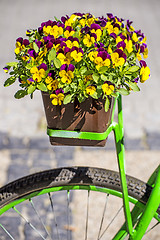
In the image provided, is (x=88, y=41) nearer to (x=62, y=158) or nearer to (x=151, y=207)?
(x=151, y=207)

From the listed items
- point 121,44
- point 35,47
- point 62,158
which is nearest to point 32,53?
point 35,47

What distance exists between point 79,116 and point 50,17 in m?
7.41

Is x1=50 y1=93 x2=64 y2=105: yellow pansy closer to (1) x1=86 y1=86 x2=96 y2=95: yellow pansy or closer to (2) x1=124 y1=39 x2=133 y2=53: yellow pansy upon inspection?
(1) x1=86 y1=86 x2=96 y2=95: yellow pansy

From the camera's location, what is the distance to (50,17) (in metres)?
8.66

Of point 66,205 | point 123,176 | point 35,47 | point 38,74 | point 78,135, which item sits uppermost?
point 35,47

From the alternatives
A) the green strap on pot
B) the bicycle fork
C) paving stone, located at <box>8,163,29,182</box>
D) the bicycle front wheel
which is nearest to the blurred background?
paving stone, located at <box>8,163,29,182</box>

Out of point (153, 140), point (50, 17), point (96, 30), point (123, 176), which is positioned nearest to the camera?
point (96, 30)

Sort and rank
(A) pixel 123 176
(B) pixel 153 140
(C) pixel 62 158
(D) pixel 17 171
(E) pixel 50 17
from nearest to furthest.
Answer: (A) pixel 123 176, (D) pixel 17 171, (C) pixel 62 158, (B) pixel 153 140, (E) pixel 50 17

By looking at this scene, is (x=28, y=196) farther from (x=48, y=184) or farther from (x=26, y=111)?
(x=26, y=111)

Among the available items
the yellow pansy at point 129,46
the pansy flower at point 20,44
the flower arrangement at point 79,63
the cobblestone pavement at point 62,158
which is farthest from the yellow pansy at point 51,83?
the cobblestone pavement at point 62,158

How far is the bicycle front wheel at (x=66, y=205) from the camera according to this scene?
193 cm

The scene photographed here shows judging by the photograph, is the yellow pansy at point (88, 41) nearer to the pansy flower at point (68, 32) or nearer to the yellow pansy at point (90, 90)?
the pansy flower at point (68, 32)

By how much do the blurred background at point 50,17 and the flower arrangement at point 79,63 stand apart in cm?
270

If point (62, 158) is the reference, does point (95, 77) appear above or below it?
above
